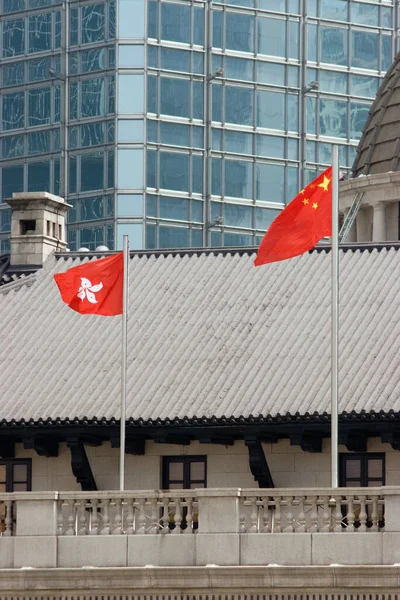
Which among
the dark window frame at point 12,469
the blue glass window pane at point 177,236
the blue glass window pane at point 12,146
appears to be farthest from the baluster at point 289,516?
the blue glass window pane at point 12,146

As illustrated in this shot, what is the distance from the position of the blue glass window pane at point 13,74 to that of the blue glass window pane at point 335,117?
12.2 meters

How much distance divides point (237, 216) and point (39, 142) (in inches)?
328

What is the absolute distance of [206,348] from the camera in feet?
162

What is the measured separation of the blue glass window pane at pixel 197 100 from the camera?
330 ft

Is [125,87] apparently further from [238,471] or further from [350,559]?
[350,559]

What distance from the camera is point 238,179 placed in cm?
10169

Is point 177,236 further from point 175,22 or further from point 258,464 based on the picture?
point 258,464

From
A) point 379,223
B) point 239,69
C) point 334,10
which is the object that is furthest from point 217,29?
point 379,223

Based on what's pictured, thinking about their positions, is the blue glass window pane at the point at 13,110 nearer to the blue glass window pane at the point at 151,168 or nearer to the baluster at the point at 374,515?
the blue glass window pane at the point at 151,168

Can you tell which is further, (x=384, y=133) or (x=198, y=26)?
(x=198, y=26)

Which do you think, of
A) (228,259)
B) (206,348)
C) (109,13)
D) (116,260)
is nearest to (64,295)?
(116,260)

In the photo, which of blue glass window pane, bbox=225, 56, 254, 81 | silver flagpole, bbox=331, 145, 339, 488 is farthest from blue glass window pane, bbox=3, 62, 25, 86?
→ silver flagpole, bbox=331, 145, 339, 488

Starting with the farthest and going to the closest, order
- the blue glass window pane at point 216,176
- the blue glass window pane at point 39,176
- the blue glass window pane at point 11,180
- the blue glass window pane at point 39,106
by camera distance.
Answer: the blue glass window pane at point 11,180, the blue glass window pane at point 39,176, the blue glass window pane at point 39,106, the blue glass window pane at point 216,176

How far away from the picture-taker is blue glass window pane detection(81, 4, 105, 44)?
99.6 meters
